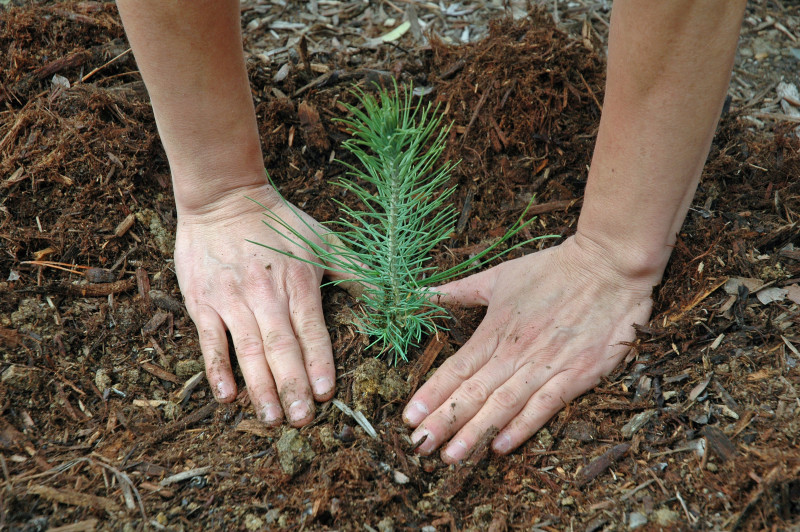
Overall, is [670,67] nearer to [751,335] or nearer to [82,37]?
[751,335]

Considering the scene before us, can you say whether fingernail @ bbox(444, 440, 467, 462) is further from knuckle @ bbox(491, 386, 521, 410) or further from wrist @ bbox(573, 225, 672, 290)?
wrist @ bbox(573, 225, 672, 290)

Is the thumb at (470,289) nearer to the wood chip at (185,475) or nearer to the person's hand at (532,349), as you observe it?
the person's hand at (532,349)

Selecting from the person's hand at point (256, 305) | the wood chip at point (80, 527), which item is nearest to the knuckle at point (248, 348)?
the person's hand at point (256, 305)

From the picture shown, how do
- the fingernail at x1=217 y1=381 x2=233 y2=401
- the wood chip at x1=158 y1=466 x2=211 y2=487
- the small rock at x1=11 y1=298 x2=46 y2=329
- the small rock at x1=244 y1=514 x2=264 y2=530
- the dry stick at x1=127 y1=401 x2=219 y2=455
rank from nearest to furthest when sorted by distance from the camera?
the small rock at x1=244 y1=514 x2=264 y2=530 < the wood chip at x1=158 y1=466 x2=211 y2=487 < the dry stick at x1=127 y1=401 x2=219 y2=455 < the fingernail at x1=217 y1=381 x2=233 y2=401 < the small rock at x1=11 y1=298 x2=46 y2=329

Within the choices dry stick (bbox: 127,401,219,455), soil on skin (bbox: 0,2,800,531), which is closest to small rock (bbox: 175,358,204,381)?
soil on skin (bbox: 0,2,800,531)

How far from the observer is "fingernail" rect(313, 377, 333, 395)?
1.77 m

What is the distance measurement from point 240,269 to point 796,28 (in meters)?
3.11

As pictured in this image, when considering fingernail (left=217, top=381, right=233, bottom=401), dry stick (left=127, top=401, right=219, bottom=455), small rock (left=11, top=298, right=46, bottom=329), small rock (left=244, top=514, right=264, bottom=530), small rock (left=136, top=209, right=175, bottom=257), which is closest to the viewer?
small rock (left=244, top=514, right=264, bottom=530)

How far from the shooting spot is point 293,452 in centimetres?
159

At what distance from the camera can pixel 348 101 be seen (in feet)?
8.47

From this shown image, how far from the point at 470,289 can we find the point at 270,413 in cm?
76

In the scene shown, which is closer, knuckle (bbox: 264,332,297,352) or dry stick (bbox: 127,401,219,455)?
dry stick (bbox: 127,401,219,455)

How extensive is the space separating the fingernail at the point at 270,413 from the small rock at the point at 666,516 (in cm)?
105

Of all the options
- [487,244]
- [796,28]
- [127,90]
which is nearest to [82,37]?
[127,90]
